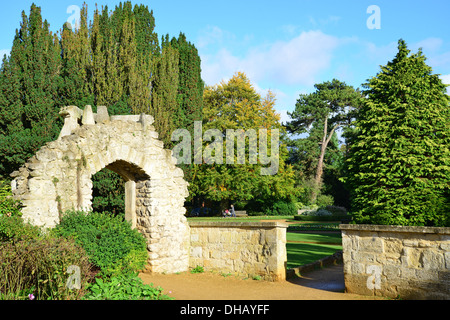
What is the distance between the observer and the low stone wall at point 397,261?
19.7 feet

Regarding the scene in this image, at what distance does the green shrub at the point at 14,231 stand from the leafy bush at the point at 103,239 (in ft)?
2.57

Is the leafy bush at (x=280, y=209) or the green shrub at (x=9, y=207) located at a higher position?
the green shrub at (x=9, y=207)

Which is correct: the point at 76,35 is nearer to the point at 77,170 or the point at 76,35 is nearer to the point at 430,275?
the point at 77,170

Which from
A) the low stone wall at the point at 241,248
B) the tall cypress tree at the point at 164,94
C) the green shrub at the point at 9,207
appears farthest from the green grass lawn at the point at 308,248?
the tall cypress tree at the point at 164,94

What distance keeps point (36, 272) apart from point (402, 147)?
9128 millimetres

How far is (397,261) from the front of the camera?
645 centimetres

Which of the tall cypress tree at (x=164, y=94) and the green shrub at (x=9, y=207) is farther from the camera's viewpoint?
the tall cypress tree at (x=164, y=94)

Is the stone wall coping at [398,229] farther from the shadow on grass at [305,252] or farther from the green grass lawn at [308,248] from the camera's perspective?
the shadow on grass at [305,252]

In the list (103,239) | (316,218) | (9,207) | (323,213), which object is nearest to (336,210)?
(323,213)

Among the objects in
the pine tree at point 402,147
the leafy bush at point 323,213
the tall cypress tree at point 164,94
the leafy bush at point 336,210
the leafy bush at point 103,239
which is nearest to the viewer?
the leafy bush at point 103,239

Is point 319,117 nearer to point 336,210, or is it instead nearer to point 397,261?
point 336,210

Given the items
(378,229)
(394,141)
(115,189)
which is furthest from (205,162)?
(378,229)

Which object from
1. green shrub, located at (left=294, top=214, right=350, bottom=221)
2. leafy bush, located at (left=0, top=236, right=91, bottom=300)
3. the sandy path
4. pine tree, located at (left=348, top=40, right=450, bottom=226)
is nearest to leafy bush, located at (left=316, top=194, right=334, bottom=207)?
green shrub, located at (left=294, top=214, right=350, bottom=221)

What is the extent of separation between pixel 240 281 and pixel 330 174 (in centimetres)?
3323
